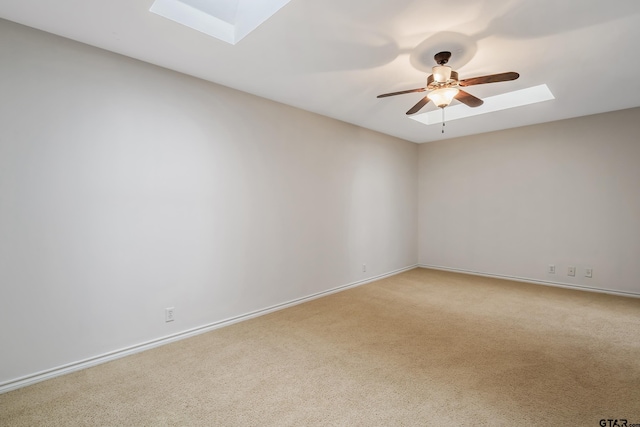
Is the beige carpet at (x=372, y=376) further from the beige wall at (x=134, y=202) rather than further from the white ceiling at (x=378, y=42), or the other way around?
the white ceiling at (x=378, y=42)

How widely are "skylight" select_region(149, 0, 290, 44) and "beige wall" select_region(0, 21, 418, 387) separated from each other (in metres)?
0.76

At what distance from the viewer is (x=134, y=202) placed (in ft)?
8.09

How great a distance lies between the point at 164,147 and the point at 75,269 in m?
1.14

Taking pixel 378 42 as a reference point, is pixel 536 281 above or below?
below

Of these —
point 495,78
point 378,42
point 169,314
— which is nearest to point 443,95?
point 495,78

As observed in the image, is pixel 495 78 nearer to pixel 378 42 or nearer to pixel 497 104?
pixel 378 42

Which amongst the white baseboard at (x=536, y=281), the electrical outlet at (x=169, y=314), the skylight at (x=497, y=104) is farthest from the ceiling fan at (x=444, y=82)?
the white baseboard at (x=536, y=281)

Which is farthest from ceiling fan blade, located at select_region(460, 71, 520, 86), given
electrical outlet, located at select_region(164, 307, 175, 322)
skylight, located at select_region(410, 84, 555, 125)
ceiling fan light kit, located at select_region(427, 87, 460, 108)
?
electrical outlet, located at select_region(164, 307, 175, 322)

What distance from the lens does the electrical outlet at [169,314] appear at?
2.63 m

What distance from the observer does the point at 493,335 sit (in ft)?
9.10

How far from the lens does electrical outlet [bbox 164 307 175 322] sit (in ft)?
8.62

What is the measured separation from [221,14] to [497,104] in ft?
11.0

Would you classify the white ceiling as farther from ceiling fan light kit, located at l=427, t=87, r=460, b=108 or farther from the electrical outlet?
the electrical outlet

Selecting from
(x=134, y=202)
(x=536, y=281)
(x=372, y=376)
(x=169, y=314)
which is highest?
(x=134, y=202)
